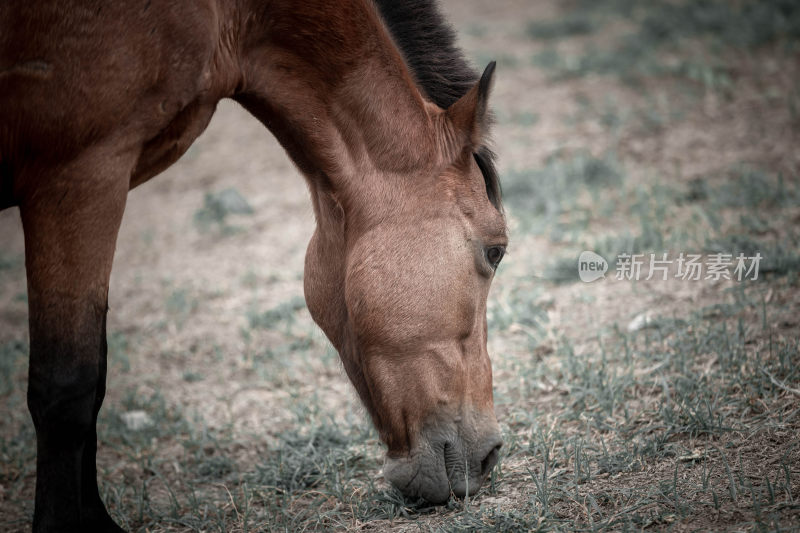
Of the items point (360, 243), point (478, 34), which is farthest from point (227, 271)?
point (478, 34)

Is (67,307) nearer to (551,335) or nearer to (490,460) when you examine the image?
(490,460)

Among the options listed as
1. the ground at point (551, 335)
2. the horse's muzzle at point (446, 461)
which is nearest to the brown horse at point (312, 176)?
the horse's muzzle at point (446, 461)

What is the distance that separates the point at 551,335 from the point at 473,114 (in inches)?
68.0

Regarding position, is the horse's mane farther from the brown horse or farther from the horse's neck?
the horse's neck

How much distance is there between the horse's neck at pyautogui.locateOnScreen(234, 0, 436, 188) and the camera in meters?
2.57

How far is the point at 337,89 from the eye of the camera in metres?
2.63

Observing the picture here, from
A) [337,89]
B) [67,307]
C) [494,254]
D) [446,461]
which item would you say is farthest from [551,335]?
[67,307]

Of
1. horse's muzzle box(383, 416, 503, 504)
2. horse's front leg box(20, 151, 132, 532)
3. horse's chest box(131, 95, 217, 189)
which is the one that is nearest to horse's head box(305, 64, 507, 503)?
Result: horse's muzzle box(383, 416, 503, 504)

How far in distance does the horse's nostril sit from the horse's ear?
3.68ft

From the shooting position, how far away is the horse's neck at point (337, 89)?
2.57 metres

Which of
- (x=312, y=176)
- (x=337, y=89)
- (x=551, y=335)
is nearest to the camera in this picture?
(x=337, y=89)

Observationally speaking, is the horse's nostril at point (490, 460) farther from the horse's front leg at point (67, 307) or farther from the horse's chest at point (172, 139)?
the horse's chest at point (172, 139)

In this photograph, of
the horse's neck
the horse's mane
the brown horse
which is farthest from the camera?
the horse's mane

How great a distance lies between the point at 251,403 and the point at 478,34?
25.4ft
